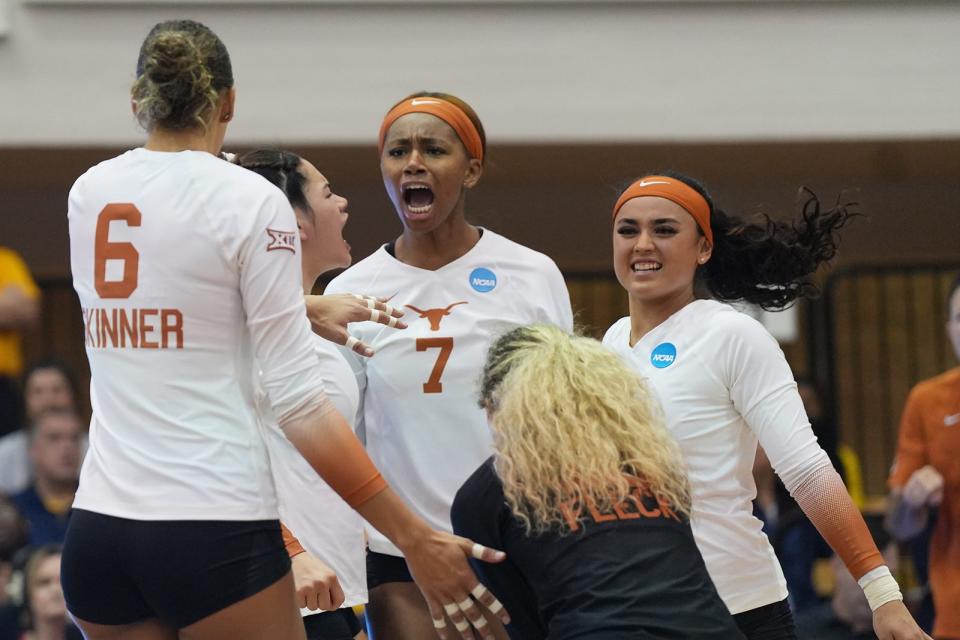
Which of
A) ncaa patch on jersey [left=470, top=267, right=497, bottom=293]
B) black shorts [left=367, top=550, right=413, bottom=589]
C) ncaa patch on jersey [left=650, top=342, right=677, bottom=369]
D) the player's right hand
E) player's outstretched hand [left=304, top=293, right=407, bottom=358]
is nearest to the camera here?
player's outstretched hand [left=304, top=293, right=407, bottom=358]

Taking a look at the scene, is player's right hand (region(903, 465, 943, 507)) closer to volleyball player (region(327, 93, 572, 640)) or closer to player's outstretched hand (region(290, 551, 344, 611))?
volleyball player (region(327, 93, 572, 640))

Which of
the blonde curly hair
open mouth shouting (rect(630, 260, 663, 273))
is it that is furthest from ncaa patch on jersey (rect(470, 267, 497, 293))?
the blonde curly hair

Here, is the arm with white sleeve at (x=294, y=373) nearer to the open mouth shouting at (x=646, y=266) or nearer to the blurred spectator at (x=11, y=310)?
the open mouth shouting at (x=646, y=266)

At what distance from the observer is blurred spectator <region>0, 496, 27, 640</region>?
5.36 m

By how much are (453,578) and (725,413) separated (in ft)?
2.95

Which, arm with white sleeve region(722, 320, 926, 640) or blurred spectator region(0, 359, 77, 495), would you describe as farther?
blurred spectator region(0, 359, 77, 495)

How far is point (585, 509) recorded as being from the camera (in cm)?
275

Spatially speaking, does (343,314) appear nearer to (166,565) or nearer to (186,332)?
(186,332)

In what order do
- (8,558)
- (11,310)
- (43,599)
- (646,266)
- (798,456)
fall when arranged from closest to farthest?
Answer: 1. (798,456)
2. (646,266)
3. (43,599)
4. (8,558)
5. (11,310)

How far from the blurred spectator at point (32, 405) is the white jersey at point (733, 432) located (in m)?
3.25

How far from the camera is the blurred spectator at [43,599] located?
5.31 metres

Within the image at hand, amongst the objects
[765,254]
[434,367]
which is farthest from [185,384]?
[765,254]

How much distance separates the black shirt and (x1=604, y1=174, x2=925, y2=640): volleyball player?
60 centimetres

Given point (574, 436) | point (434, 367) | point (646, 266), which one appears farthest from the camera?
point (434, 367)
